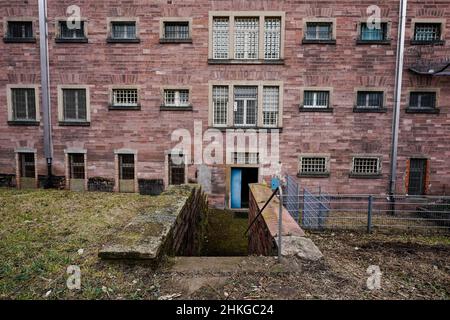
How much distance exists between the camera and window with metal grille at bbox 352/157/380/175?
44.3 ft

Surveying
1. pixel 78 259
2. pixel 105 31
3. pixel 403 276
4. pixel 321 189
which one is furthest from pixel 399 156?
pixel 105 31

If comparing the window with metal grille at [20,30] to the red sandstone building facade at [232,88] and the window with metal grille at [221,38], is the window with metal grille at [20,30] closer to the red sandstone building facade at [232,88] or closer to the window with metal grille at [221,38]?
the red sandstone building facade at [232,88]

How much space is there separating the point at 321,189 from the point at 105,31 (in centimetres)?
1377

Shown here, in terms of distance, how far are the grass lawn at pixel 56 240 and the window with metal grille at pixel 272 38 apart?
30.9 feet

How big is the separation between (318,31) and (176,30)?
284 inches

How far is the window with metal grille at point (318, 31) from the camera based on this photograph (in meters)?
13.1

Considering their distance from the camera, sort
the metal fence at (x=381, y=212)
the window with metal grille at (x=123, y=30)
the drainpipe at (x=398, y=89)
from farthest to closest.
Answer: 1. the window with metal grille at (x=123, y=30)
2. the drainpipe at (x=398, y=89)
3. the metal fence at (x=381, y=212)

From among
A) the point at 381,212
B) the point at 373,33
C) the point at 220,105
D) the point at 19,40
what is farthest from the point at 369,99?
the point at 19,40

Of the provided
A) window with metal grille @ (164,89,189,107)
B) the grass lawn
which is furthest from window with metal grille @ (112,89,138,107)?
the grass lawn

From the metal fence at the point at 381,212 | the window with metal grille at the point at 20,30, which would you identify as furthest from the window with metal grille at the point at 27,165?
the metal fence at the point at 381,212

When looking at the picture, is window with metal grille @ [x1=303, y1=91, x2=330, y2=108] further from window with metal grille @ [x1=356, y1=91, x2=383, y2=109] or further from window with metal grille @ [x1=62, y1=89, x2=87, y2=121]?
window with metal grille @ [x1=62, y1=89, x2=87, y2=121]

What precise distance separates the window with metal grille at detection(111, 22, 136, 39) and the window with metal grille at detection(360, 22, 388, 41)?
1162 centimetres

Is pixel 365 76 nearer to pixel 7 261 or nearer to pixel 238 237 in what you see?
pixel 238 237

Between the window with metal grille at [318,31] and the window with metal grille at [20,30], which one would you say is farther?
the window with metal grille at [20,30]
